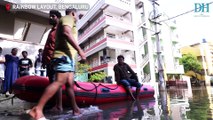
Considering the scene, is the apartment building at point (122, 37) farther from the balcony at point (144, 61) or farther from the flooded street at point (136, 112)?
the flooded street at point (136, 112)

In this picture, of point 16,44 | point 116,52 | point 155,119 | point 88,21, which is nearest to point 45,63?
point 155,119

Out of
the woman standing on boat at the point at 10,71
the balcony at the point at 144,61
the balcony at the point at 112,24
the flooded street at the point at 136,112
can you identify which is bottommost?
the flooded street at the point at 136,112

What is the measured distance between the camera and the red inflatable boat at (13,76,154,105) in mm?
4379

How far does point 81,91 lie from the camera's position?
467 centimetres

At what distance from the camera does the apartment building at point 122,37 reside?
22.3 meters

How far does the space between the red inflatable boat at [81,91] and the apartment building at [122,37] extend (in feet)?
51.4

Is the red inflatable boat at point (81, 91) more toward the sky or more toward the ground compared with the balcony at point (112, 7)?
more toward the ground

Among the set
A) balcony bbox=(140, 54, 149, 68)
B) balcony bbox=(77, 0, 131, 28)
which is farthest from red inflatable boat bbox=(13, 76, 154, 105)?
balcony bbox=(140, 54, 149, 68)

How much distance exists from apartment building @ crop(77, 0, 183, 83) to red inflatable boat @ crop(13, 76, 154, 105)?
1566cm

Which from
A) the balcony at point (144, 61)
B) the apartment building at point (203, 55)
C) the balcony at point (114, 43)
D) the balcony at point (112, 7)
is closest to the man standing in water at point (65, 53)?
the balcony at point (114, 43)

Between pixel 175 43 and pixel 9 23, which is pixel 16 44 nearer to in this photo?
pixel 9 23

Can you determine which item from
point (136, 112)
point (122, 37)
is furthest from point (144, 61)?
point (136, 112)

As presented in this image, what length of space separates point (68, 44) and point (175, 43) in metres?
33.3

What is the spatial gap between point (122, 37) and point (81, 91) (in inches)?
817
